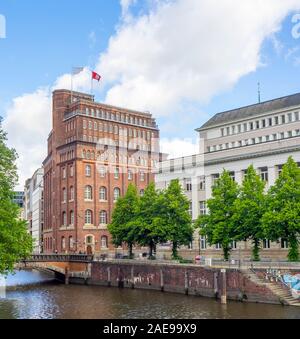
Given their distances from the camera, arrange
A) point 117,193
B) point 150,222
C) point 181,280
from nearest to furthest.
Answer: point 181,280 → point 150,222 → point 117,193

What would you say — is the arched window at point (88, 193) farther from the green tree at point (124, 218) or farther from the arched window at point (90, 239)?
the green tree at point (124, 218)

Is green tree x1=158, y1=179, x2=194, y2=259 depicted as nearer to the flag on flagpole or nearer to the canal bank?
the canal bank

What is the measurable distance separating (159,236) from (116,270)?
8183 mm

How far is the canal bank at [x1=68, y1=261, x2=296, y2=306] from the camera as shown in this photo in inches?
2312

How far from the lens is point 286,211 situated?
6425cm

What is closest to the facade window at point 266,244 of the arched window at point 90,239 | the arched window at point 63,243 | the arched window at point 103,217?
the arched window at point 90,239

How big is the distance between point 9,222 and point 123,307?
14.4 metres

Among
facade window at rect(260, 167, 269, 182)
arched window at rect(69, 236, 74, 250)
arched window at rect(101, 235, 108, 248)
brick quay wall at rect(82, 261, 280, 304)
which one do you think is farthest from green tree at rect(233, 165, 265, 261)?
arched window at rect(69, 236, 74, 250)

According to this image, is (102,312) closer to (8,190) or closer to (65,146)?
(8,190)

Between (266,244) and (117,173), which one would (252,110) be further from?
(117,173)

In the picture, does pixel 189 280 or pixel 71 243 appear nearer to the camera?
pixel 189 280

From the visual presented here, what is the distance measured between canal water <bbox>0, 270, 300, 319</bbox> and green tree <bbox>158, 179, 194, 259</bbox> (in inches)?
427

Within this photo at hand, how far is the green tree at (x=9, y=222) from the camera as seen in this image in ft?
176

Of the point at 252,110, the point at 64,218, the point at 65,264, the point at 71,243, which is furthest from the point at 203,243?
the point at 64,218
